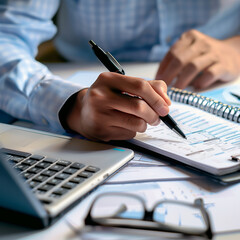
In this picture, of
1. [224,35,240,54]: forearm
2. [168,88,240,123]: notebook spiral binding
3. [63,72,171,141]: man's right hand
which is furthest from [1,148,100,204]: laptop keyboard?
[224,35,240,54]: forearm

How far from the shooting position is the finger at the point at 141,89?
52cm

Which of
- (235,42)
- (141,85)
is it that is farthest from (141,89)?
(235,42)

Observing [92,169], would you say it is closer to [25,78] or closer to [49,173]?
[49,173]

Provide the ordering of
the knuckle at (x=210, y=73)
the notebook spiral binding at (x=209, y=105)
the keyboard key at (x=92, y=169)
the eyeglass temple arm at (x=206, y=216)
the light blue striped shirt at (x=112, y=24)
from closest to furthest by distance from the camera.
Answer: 1. the eyeglass temple arm at (x=206, y=216)
2. the keyboard key at (x=92, y=169)
3. the notebook spiral binding at (x=209, y=105)
4. the knuckle at (x=210, y=73)
5. the light blue striped shirt at (x=112, y=24)

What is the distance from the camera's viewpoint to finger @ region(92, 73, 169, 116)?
0.52m

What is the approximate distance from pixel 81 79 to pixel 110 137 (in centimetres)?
34

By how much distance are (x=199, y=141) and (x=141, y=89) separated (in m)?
0.12

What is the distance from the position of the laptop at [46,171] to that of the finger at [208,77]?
367mm

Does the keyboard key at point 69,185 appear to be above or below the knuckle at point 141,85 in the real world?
below

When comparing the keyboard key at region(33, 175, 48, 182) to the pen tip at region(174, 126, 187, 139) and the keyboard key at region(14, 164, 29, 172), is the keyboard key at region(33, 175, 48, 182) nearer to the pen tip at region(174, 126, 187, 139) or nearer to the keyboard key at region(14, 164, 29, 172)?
the keyboard key at region(14, 164, 29, 172)

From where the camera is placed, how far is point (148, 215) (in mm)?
371

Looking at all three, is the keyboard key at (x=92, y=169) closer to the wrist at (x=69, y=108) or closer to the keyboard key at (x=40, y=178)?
the keyboard key at (x=40, y=178)

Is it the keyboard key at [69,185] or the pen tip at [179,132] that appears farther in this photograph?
the pen tip at [179,132]

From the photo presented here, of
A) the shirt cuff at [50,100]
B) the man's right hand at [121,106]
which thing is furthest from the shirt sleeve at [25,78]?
the man's right hand at [121,106]
